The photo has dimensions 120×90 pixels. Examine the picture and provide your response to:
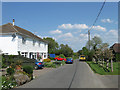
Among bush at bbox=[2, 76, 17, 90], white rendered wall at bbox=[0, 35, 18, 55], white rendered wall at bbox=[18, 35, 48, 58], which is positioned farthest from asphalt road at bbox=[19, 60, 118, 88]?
white rendered wall at bbox=[18, 35, 48, 58]

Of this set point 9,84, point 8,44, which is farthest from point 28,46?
point 9,84

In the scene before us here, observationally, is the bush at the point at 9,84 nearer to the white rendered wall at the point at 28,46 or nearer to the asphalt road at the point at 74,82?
the asphalt road at the point at 74,82

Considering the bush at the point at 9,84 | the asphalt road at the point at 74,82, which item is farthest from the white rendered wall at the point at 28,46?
the bush at the point at 9,84

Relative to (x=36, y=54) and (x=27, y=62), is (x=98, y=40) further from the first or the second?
(x=27, y=62)

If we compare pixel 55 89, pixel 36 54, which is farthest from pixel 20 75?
pixel 36 54

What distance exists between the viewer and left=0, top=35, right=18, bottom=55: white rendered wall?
66.4 feet

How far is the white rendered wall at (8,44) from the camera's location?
20.2 metres

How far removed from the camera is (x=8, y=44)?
2055 centimetres

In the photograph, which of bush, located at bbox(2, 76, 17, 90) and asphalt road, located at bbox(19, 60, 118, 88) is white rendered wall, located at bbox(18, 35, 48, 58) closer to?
asphalt road, located at bbox(19, 60, 118, 88)

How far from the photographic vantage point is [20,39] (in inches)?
841

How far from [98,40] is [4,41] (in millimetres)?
39637

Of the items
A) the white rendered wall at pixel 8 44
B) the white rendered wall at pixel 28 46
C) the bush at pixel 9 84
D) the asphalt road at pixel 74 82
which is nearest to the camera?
the bush at pixel 9 84

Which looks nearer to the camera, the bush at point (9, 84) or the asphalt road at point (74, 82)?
the bush at point (9, 84)

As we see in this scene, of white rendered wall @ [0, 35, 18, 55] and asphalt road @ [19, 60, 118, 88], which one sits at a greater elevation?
white rendered wall @ [0, 35, 18, 55]
